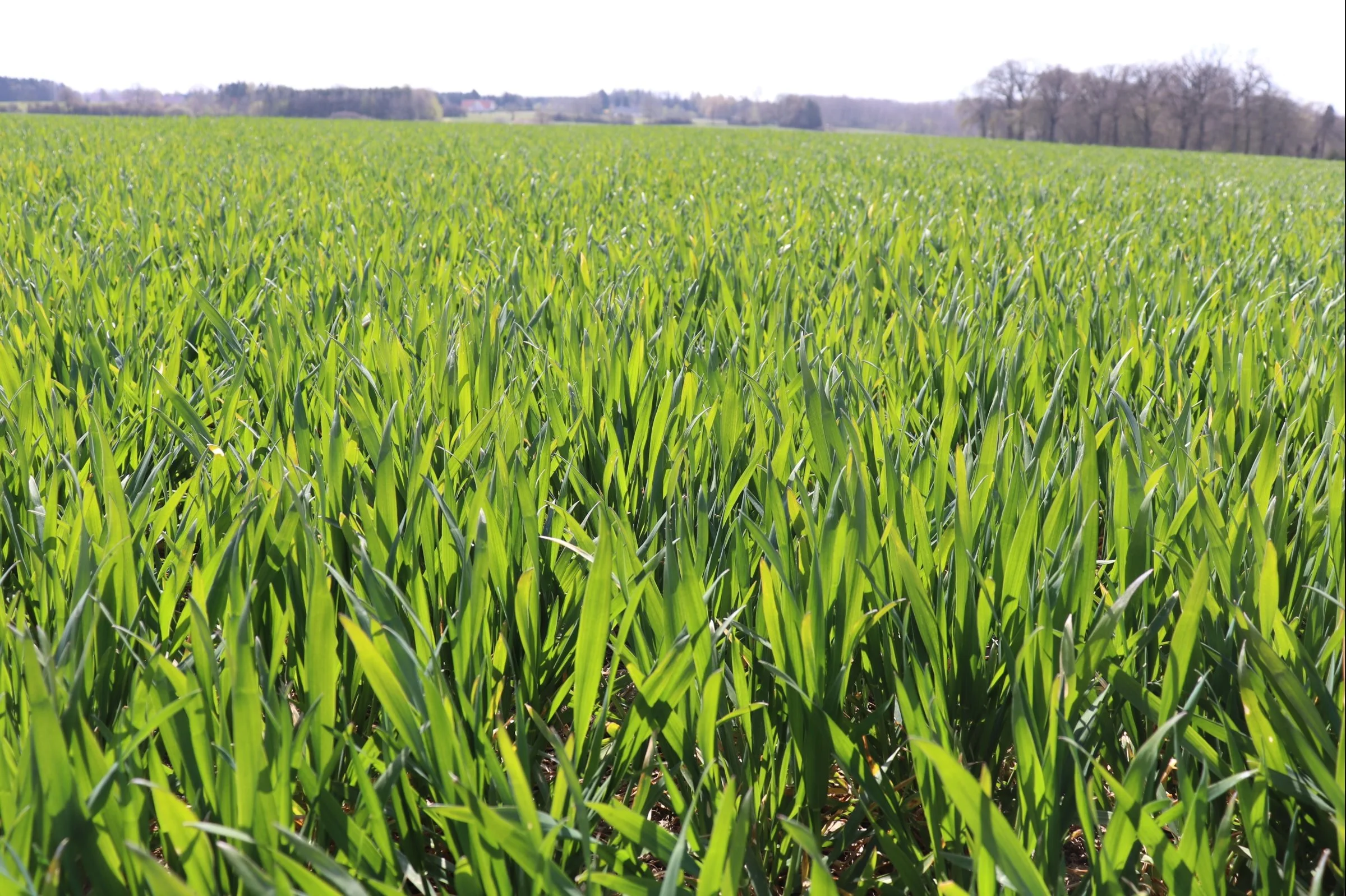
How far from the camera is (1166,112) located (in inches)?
2061

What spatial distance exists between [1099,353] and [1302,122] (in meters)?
62.1

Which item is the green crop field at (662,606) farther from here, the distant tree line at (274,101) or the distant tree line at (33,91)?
the distant tree line at (33,91)

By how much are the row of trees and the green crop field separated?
5261 centimetres

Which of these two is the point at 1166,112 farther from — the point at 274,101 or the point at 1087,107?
the point at 274,101

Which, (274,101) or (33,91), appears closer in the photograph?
(274,101)

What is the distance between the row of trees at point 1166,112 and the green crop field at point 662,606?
5261cm

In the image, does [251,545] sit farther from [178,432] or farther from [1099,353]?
[1099,353]

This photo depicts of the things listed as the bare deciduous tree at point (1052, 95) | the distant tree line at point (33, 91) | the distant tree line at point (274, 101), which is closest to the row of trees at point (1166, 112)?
the bare deciduous tree at point (1052, 95)

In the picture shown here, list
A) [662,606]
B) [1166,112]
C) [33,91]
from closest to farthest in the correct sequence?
[662,606] < [1166,112] < [33,91]

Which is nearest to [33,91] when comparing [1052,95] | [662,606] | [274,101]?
[274,101]

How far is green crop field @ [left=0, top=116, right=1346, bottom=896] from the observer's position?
1.88ft

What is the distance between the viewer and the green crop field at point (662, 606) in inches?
22.5

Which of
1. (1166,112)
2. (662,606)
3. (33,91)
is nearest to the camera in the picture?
(662,606)

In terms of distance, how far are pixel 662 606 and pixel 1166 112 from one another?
204 ft
